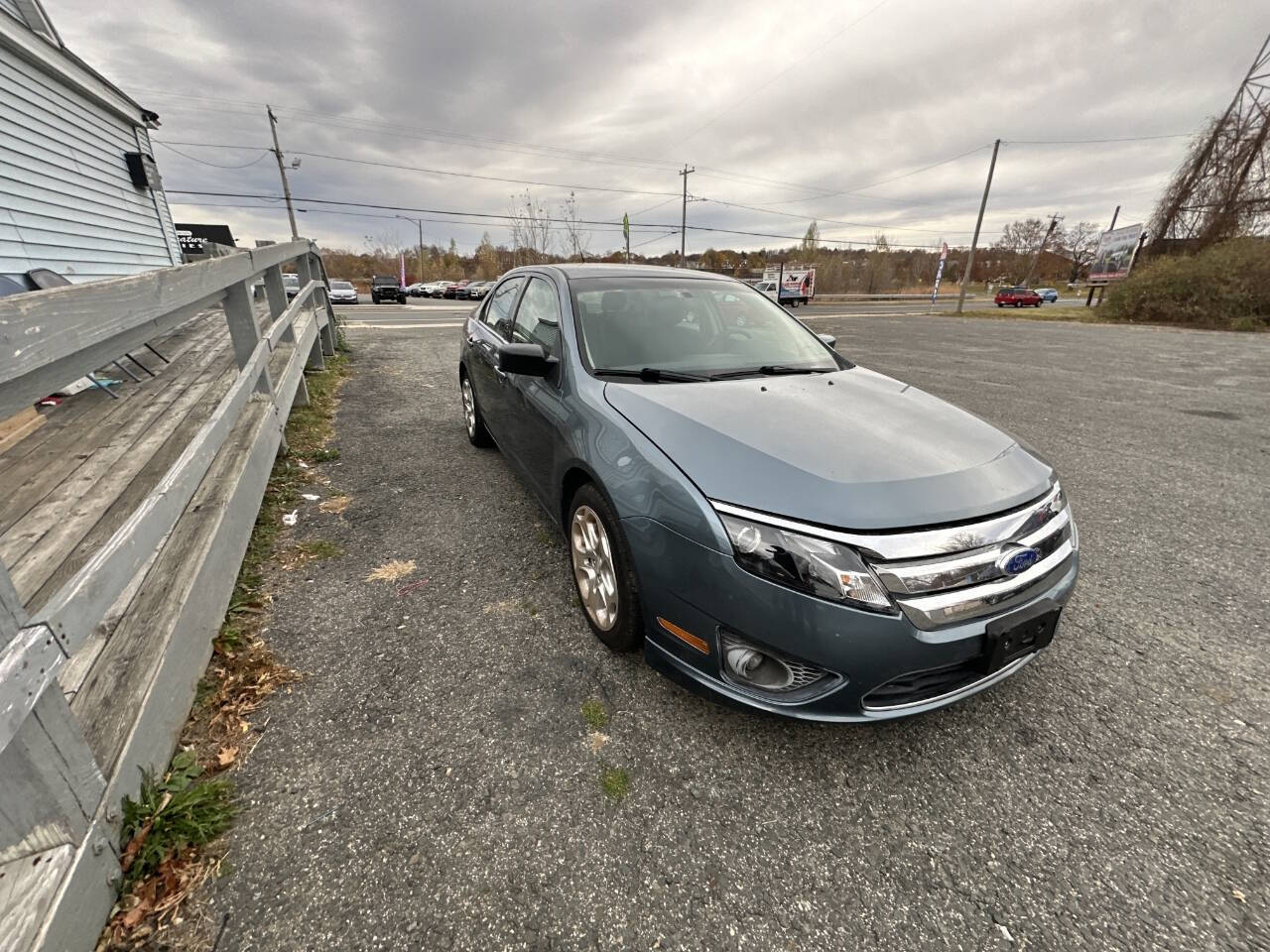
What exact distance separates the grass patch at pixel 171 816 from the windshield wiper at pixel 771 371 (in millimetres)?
2366

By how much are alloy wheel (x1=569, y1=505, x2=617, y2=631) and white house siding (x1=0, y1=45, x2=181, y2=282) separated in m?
7.75

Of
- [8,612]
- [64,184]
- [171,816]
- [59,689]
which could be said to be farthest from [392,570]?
[64,184]

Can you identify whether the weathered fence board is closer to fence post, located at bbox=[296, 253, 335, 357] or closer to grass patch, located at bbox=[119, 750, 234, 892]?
grass patch, located at bbox=[119, 750, 234, 892]

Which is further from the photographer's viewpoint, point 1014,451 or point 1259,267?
point 1259,267

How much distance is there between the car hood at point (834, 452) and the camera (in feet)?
5.52

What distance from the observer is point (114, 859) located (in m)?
1.35

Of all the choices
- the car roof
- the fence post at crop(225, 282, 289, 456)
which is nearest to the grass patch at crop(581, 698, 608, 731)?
the car roof

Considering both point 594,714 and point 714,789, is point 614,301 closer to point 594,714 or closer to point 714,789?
point 594,714

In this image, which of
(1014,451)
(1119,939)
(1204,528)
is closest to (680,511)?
(1014,451)

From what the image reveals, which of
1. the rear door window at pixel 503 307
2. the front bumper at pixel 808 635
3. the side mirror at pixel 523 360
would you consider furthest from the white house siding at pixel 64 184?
the front bumper at pixel 808 635

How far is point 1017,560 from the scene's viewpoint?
1.77 meters

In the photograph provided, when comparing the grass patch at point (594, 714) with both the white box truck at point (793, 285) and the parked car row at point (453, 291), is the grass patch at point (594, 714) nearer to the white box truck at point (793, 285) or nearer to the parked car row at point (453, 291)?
the white box truck at point (793, 285)

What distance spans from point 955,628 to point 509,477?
10.5 feet

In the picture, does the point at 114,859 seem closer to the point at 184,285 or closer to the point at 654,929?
the point at 654,929
